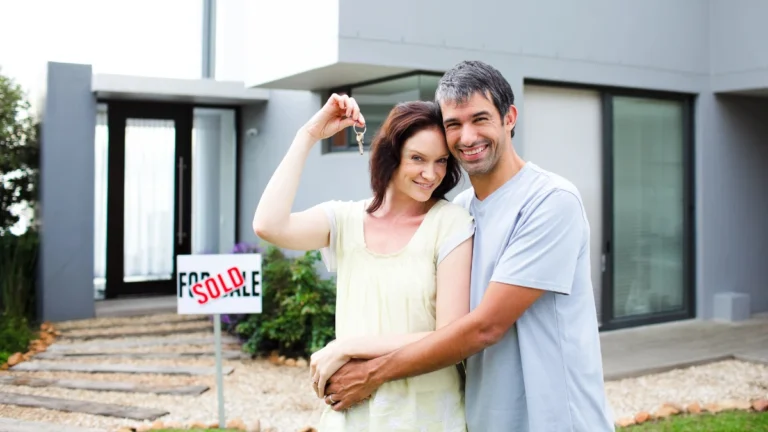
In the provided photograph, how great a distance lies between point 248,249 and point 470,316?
6323mm

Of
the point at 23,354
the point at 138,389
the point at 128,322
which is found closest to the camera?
the point at 138,389

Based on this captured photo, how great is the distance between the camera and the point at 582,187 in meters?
7.72

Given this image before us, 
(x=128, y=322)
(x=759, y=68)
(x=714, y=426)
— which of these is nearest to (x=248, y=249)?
(x=128, y=322)

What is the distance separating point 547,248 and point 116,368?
18.9ft

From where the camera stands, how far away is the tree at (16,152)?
9.10 meters


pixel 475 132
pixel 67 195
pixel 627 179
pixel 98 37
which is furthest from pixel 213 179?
pixel 475 132

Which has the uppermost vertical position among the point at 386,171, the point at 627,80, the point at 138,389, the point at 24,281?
the point at 627,80

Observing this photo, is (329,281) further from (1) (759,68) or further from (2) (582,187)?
(1) (759,68)

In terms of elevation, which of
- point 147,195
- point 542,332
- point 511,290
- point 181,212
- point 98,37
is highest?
point 98,37

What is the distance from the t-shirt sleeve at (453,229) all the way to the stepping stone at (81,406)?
157 inches

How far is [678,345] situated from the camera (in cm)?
714

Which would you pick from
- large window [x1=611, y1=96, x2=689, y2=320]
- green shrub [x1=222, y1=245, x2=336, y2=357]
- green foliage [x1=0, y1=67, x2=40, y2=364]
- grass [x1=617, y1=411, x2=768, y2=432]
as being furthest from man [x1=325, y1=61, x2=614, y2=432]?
green foliage [x1=0, y1=67, x2=40, y2=364]

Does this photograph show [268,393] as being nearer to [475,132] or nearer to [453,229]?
[453,229]

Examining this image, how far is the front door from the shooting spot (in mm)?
9742
